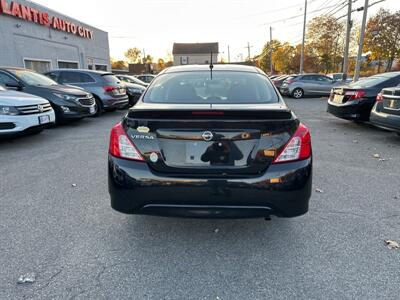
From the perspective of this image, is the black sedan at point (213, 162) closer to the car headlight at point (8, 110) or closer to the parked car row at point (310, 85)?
the car headlight at point (8, 110)

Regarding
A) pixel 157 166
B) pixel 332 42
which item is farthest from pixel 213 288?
pixel 332 42

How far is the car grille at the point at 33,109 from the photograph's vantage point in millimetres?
5754

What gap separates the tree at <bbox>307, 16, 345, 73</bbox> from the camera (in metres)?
45.5

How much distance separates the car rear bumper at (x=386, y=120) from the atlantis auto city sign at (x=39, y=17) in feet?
54.6

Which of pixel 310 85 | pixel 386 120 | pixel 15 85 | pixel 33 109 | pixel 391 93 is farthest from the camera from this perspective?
pixel 310 85

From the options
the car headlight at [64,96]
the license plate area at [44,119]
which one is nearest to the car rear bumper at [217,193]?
the license plate area at [44,119]

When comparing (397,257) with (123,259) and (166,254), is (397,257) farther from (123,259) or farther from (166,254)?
(123,259)

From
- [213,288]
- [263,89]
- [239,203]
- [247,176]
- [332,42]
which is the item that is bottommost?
[213,288]

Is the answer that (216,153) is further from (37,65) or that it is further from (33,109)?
(37,65)

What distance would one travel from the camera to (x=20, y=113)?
18.7ft

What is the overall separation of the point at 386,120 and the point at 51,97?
7.83 meters

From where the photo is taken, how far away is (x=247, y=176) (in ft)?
7.38

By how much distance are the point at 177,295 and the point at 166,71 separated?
2.60 m

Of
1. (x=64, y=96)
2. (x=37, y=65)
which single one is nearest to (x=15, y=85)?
(x=64, y=96)
